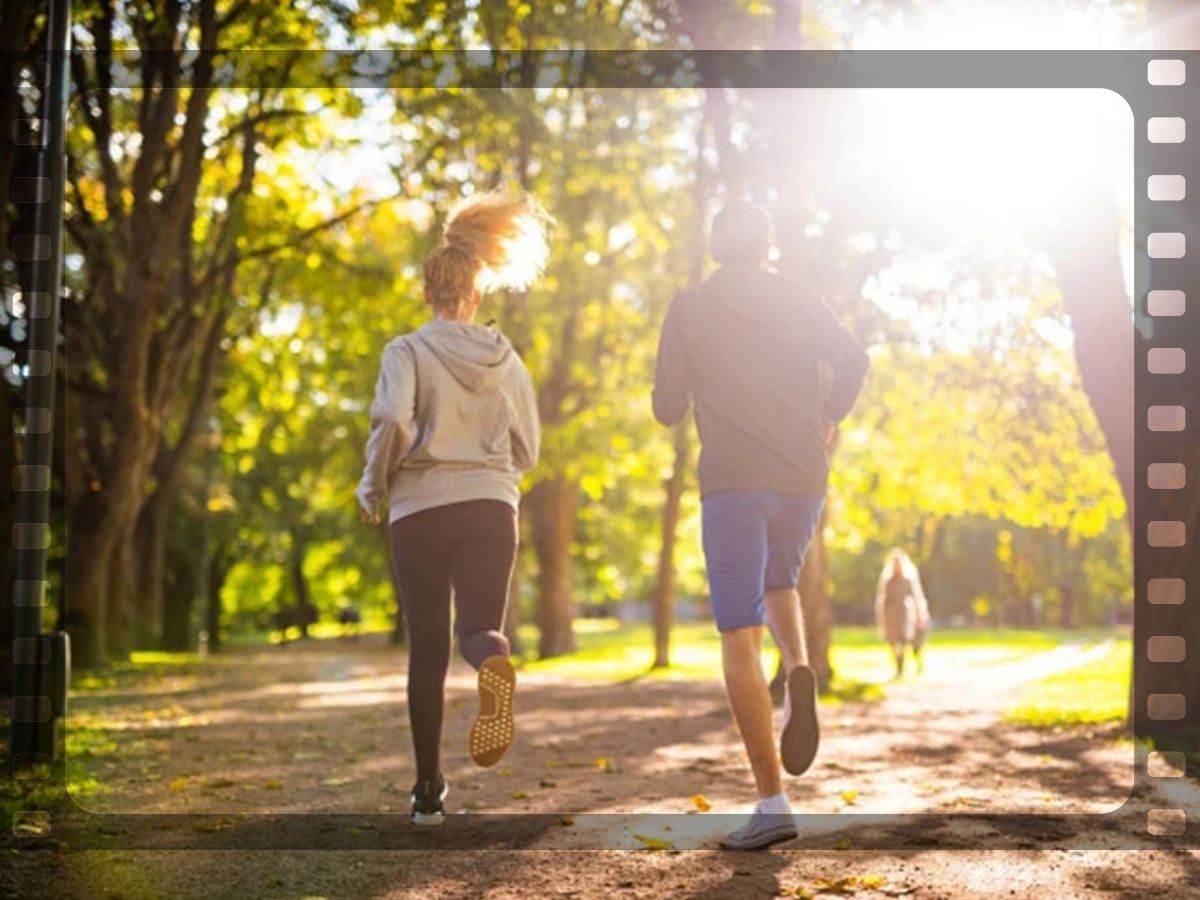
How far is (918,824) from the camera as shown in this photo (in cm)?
636

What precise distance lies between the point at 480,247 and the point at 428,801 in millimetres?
2193

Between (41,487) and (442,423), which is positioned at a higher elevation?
(442,423)

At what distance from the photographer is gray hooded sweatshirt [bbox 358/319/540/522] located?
5.96 metres

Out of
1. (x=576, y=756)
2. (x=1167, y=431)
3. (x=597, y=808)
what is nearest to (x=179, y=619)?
(x=576, y=756)

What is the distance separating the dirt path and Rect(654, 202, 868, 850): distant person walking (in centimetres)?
50

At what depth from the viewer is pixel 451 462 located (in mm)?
6043

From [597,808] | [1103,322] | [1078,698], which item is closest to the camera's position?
[597,808]

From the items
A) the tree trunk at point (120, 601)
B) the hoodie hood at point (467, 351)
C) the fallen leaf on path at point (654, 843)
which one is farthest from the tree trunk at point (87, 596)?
the fallen leaf on path at point (654, 843)

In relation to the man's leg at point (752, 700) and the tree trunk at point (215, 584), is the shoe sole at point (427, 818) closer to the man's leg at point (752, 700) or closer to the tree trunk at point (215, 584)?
the man's leg at point (752, 700)

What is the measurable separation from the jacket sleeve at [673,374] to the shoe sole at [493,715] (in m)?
1.09

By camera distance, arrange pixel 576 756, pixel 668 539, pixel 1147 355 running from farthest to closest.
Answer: pixel 668 539 → pixel 576 756 → pixel 1147 355

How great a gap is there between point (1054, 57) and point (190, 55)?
41.6ft

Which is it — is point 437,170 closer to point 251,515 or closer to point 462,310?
point 462,310

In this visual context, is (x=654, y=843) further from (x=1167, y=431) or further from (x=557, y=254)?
(x=557, y=254)
